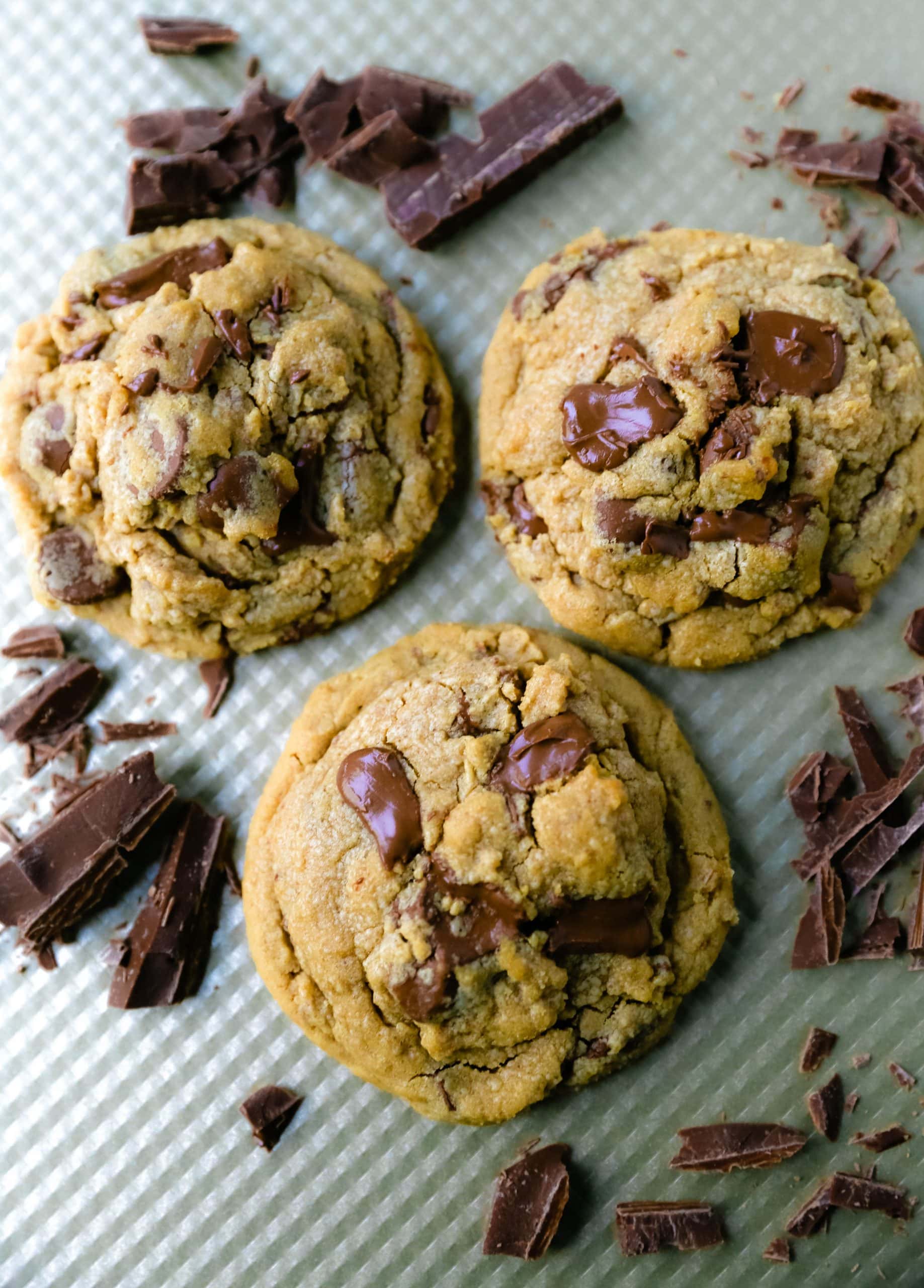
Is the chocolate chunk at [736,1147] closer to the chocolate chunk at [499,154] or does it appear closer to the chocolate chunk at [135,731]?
the chocolate chunk at [135,731]

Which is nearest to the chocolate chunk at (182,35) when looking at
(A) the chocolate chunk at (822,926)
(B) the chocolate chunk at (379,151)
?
(B) the chocolate chunk at (379,151)

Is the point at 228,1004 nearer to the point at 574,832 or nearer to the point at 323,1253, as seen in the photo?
the point at 323,1253

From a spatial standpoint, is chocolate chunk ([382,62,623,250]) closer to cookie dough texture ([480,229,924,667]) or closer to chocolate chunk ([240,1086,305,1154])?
cookie dough texture ([480,229,924,667])

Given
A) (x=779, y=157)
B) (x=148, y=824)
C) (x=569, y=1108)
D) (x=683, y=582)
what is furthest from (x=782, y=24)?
(x=569, y=1108)

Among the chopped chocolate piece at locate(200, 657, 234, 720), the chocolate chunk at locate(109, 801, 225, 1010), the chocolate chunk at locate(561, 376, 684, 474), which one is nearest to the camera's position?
the chocolate chunk at locate(561, 376, 684, 474)

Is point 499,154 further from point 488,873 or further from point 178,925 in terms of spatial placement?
point 178,925

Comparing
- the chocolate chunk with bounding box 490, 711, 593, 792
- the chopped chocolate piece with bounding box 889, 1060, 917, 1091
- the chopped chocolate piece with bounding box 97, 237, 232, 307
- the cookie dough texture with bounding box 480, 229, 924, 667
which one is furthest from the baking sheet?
the chocolate chunk with bounding box 490, 711, 593, 792
